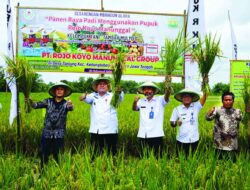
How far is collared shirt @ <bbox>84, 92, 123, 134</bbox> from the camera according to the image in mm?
4953

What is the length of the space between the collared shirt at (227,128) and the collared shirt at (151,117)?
2.49ft

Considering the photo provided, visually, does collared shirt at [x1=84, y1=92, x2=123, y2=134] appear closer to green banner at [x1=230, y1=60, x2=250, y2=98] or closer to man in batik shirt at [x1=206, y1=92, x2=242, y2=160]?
man in batik shirt at [x1=206, y1=92, x2=242, y2=160]

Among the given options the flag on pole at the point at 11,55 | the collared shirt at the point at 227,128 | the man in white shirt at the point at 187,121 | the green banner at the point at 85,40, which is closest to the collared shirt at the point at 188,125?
the man in white shirt at the point at 187,121

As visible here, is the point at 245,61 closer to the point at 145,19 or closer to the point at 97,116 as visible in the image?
the point at 145,19

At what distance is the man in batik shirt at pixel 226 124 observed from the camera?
15.5ft

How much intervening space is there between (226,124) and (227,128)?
0.06 m

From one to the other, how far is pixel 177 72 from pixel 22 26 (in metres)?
3.20

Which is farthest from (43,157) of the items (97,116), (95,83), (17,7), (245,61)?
(245,61)

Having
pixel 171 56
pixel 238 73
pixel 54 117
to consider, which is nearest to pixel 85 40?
pixel 54 117

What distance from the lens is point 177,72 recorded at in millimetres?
6957

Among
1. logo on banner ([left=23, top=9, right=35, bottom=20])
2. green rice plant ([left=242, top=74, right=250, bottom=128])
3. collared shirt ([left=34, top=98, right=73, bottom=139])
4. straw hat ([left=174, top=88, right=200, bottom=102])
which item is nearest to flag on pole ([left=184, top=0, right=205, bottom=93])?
green rice plant ([left=242, top=74, right=250, bottom=128])

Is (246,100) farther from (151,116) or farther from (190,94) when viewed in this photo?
(151,116)

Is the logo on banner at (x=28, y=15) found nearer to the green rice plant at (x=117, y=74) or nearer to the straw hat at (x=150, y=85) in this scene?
the green rice plant at (x=117, y=74)

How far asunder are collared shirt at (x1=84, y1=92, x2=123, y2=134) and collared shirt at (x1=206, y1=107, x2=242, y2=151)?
1.40 metres
